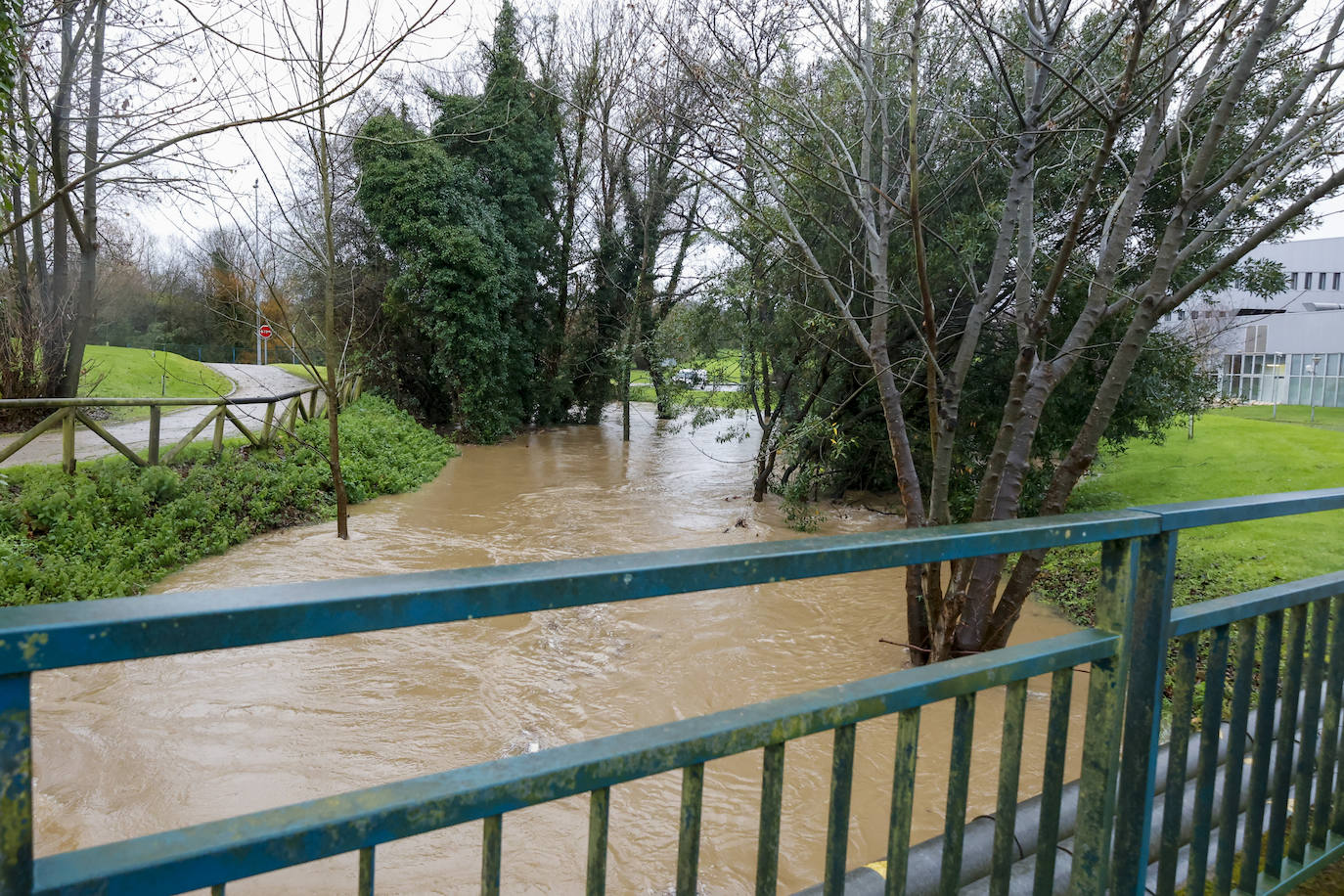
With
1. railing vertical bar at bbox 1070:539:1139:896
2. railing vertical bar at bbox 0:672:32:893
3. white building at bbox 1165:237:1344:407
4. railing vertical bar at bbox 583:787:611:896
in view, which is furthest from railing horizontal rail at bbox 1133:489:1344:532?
white building at bbox 1165:237:1344:407

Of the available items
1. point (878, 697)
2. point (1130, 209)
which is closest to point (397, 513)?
point (1130, 209)

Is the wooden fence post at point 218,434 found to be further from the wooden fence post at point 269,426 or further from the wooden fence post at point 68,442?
the wooden fence post at point 68,442

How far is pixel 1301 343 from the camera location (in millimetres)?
29766

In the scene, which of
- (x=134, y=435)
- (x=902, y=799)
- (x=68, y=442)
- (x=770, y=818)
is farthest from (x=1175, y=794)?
(x=134, y=435)

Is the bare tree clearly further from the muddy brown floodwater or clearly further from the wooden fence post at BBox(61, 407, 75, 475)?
the wooden fence post at BBox(61, 407, 75, 475)

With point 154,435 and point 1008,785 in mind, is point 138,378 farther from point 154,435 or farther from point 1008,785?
point 1008,785

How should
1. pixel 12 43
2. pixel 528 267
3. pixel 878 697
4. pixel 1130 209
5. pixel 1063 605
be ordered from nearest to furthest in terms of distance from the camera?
pixel 878 697, pixel 1130 209, pixel 12 43, pixel 1063 605, pixel 528 267

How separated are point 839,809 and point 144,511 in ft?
31.6

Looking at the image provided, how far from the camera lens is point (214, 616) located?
32.6 inches

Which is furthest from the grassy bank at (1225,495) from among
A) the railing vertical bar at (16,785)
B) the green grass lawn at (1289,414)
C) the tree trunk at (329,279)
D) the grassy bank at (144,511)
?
the grassy bank at (144,511)

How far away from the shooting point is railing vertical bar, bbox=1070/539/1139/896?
4.97 feet

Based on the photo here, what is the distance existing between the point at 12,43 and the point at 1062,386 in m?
10.1

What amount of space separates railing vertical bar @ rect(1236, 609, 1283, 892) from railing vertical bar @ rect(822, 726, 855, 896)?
1.21m

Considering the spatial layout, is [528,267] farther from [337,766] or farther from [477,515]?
[337,766]
